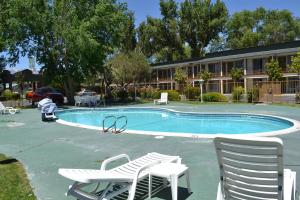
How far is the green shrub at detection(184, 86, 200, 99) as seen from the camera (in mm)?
33250

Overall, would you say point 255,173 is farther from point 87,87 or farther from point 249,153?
point 87,87

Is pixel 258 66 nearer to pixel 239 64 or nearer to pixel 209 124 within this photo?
pixel 239 64

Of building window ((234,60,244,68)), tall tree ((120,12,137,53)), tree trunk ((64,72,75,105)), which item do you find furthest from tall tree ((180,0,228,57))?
tree trunk ((64,72,75,105))

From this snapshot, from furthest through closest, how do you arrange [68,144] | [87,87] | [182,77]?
[87,87]
[182,77]
[68,144]

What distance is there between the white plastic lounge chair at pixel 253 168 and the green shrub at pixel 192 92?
29.4 m

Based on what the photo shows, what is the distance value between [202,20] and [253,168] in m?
53.7

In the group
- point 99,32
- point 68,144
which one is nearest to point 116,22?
point 99,32

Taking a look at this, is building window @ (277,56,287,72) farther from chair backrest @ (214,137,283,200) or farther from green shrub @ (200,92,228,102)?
chair backrest @ (214,137,283,200)

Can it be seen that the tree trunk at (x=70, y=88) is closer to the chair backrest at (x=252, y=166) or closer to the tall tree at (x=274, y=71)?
the tall tree at (x=274, y=71)

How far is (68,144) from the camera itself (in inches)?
405

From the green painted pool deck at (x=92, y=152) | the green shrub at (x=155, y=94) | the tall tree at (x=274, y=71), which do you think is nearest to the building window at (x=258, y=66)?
the tall tree at (x=274, y=71)

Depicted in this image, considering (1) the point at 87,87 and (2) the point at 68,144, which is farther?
(1) the point at 87,87

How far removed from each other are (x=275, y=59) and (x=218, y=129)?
80.5 ft

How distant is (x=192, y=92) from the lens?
110 feet
